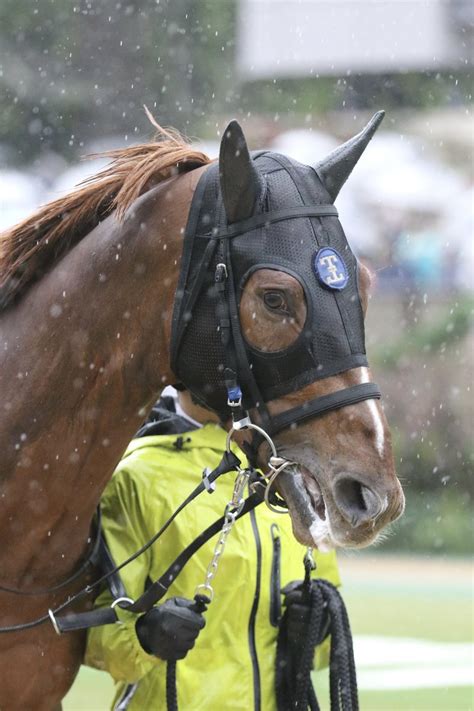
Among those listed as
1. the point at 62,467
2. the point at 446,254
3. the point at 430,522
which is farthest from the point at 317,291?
the point at 446,254

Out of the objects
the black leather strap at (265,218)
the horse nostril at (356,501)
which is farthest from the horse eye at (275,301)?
the horse nostril at (356,501)

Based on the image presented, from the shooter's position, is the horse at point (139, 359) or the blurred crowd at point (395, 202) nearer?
the horse at point (139, 359)

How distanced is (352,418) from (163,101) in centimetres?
1075

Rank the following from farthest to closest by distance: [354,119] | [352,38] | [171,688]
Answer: [352,38], [354,119], [171,688]

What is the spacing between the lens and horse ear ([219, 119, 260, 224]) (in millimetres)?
2350

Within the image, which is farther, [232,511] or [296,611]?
[296,611]

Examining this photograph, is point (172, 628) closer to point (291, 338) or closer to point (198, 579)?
point (198, 579)

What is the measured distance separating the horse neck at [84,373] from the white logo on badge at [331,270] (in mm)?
355

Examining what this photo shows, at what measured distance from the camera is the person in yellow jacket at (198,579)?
286 centimetres

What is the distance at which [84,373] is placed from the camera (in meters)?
2.60

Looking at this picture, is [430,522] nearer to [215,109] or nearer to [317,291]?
[215,109]

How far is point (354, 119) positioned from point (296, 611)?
10.0 meters

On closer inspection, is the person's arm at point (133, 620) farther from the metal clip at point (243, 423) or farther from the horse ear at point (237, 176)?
the horse ear at point (237, 176)

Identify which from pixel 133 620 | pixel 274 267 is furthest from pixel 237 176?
pixel 133 620
